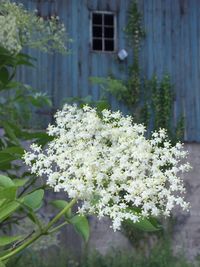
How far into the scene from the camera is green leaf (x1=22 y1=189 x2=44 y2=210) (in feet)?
7.09

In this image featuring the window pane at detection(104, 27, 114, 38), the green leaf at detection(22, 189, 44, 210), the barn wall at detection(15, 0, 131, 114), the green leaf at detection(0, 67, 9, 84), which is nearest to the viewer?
the green leaf at detection(22, 189, 44, 210)

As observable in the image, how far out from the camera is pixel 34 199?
7.23 feet

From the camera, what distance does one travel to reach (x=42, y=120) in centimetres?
1118

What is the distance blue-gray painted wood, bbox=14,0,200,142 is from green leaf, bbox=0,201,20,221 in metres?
9.40

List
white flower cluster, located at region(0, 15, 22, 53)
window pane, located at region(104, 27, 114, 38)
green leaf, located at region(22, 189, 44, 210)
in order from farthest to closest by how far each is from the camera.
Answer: window pane, located at region(104, 27, 114, 38) → white flower cluster, located at region(0, 15, 22, 53) → green leaf, located at region(22, 189, 44, 210)

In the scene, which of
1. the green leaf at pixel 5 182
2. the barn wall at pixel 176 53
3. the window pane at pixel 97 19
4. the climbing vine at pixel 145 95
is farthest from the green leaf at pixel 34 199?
the window pane at pixel 97 19

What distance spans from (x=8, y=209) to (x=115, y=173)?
1.26 feet

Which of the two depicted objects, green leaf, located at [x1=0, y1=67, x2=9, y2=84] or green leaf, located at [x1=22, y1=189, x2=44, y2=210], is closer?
green leaf, located at [x1=22, y1=189, x2=44, y2=210]

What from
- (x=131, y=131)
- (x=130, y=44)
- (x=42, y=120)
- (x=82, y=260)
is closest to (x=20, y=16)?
(x=131, y=131)

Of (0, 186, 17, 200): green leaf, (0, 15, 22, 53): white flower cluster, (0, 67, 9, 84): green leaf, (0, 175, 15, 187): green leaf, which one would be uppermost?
(0, 15, 22, 53): white flower cluster

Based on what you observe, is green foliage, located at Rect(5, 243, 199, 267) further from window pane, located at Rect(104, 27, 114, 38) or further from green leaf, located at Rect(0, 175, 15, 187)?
green leaf, located at Rect(0, 175, 15, 187)

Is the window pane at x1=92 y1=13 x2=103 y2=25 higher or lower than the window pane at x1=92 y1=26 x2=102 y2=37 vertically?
higher

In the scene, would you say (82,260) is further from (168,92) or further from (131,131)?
(131,131)

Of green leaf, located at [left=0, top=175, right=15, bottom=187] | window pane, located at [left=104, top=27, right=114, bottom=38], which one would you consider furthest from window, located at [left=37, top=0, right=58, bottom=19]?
green leaf, located at [left=0, top=175, right=15, bottom=187]
